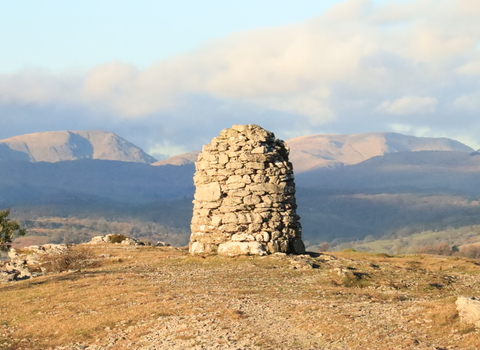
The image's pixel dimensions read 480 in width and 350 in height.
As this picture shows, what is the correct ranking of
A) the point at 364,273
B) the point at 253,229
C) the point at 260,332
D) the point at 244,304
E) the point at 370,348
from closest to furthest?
the point at 370,348 → the point at 260,332 → the point at 244,304 → the point at 364,273 → the point at 253,229

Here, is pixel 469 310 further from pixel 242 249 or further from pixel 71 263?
pixel 71 263

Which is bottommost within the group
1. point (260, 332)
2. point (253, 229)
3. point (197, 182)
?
point (260, 332)

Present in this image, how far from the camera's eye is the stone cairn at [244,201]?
34469 millimetres

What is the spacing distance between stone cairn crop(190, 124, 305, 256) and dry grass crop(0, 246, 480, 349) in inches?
58.2

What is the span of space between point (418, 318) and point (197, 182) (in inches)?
731

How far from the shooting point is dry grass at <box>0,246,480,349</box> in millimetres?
18953

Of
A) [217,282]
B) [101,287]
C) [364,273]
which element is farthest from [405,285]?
[101,287]

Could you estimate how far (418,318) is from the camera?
19.7 m

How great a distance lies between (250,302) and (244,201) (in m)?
11.7

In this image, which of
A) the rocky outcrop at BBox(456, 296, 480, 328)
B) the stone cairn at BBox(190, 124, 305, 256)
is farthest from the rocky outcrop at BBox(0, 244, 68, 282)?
the rocky outcrop at BBox(456, 296, 480, 328)

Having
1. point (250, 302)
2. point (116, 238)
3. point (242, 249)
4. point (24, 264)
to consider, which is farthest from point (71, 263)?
point (116, 238)

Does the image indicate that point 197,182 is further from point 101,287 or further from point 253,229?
point 101,287

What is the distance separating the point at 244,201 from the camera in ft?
114

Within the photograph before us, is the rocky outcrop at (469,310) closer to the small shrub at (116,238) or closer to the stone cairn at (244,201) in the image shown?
the stone cairn at (244,201)
